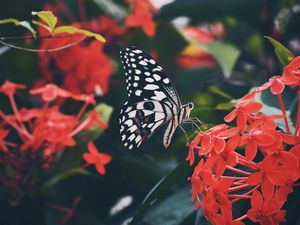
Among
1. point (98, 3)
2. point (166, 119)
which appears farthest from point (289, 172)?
point (98, 3)

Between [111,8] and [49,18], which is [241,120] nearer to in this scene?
[49,18]

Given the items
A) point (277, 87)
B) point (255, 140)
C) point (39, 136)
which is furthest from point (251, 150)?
point (39, 136)

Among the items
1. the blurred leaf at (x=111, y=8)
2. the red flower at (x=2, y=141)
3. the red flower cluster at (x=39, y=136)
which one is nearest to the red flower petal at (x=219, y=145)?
the red flower cluster at (x=39, y=136)

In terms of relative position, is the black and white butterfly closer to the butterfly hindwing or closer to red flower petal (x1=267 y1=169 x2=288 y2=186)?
the butterfly hindwing

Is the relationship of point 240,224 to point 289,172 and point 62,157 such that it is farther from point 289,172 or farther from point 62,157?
point 62,157

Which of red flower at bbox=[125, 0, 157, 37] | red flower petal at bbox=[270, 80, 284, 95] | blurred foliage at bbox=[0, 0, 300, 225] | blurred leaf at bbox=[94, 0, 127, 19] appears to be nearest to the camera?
red flower petal at bbox=[270, 80, 284, 95]

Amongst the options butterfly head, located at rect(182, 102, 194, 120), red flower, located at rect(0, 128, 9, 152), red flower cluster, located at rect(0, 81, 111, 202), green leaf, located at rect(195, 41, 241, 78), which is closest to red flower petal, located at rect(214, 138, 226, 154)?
butterfly head, located at rect(182, 102, 194, 120)
